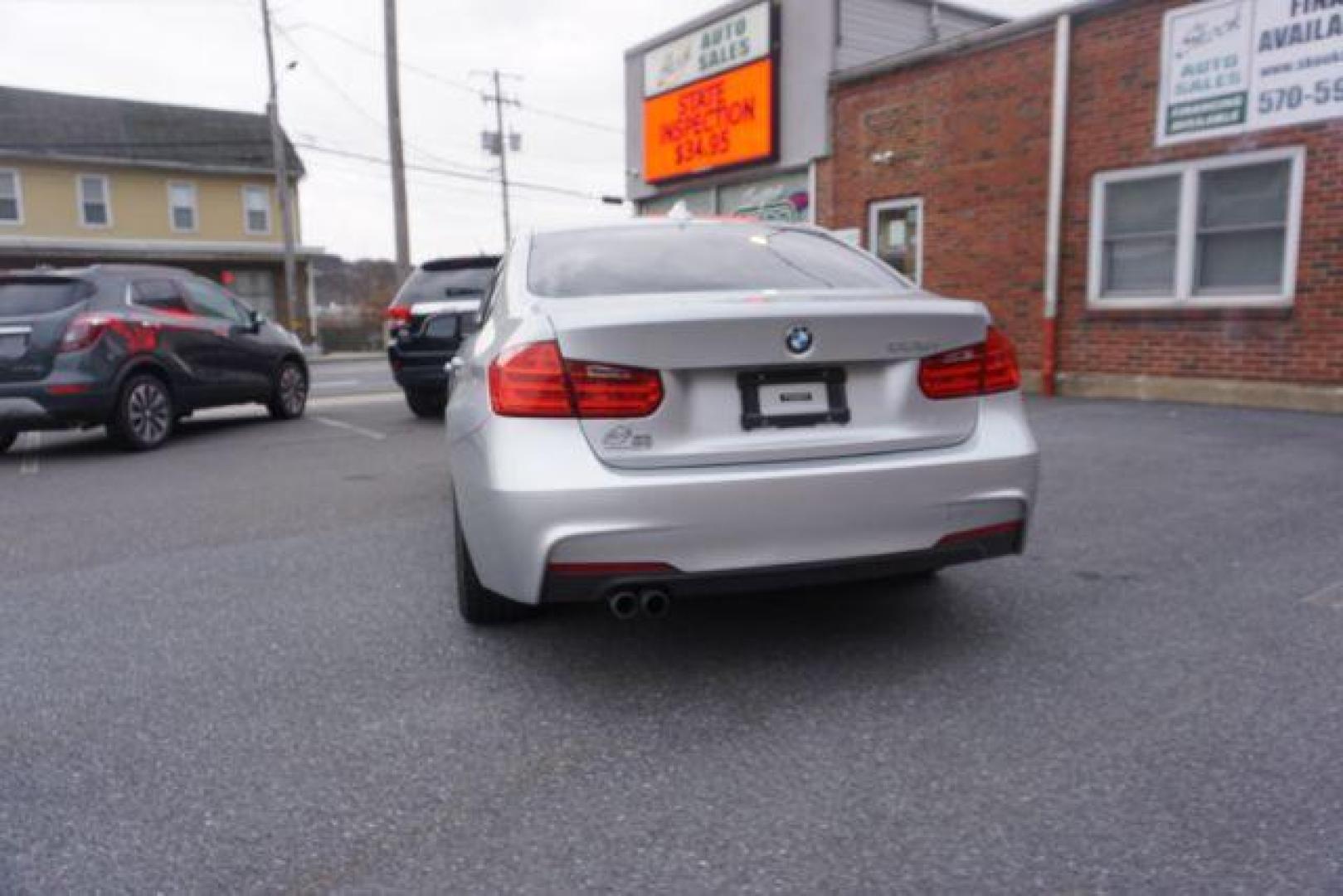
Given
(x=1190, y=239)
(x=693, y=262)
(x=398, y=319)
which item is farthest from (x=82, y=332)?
(x=1190, y=239)

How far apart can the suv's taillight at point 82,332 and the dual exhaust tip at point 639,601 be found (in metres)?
6.48

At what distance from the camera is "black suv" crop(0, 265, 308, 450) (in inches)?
291

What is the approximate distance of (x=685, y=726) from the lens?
2.80 m

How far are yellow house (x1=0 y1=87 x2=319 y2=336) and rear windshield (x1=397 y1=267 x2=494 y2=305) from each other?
962 inches

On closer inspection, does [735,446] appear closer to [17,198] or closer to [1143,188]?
[1143,188]

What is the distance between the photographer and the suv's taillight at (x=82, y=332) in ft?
24.5

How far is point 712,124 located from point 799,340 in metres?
14.3

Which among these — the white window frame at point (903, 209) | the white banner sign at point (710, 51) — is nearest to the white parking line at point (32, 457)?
the white window frame at point (903, 209)

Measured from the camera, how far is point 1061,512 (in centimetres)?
530

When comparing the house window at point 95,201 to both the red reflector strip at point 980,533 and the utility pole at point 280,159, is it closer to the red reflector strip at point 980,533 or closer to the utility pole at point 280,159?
the utility pole at point 280,159

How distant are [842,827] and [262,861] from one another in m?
1.30

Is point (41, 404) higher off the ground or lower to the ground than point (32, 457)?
higher

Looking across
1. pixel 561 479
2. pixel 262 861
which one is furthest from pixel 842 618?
pixel 262 861

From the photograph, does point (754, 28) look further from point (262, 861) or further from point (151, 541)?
point (262, 861)
